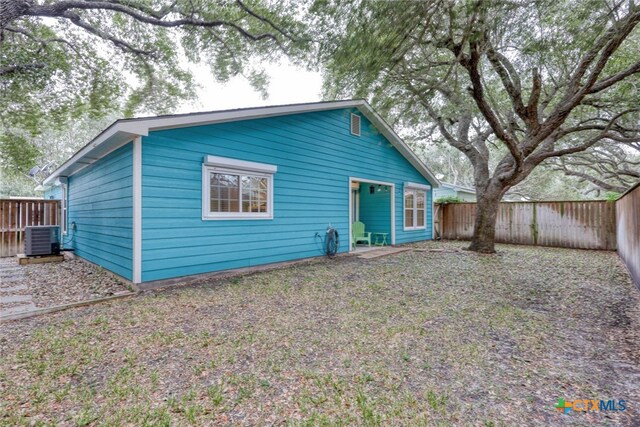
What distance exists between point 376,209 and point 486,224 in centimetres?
374

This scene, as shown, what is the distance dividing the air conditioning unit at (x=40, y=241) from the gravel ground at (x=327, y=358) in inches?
207

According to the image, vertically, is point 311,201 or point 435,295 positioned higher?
point 311,201

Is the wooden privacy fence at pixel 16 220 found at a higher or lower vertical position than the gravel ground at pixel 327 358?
higher

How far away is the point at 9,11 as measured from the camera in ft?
19.8

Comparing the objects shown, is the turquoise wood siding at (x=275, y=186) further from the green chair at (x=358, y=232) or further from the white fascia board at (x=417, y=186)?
the green chair at (x=358, y=232)

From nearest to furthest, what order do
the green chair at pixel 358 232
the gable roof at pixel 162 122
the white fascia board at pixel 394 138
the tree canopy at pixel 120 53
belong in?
1. the gable roof at pixel 162 122
2. the tree canopy at pixel 120 53
3. the white fascia board at pixel 394 138
4. the green chair at pixel 358 232

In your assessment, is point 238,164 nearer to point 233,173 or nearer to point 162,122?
point 233,173

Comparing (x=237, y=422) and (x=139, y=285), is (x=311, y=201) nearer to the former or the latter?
(x=139, y=285)

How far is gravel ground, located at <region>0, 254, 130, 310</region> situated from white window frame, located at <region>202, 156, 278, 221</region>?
74.9 inches

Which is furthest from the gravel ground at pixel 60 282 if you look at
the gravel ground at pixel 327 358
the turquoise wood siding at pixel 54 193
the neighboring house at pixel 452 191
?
the neighboring house at pixel 452 191

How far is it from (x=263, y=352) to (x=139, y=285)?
3044 millimetres

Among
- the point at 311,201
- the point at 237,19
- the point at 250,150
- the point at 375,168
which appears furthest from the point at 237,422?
the point at 237,19

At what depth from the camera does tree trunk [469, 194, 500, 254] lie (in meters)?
8.99

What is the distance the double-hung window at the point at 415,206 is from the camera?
11.7 meters
